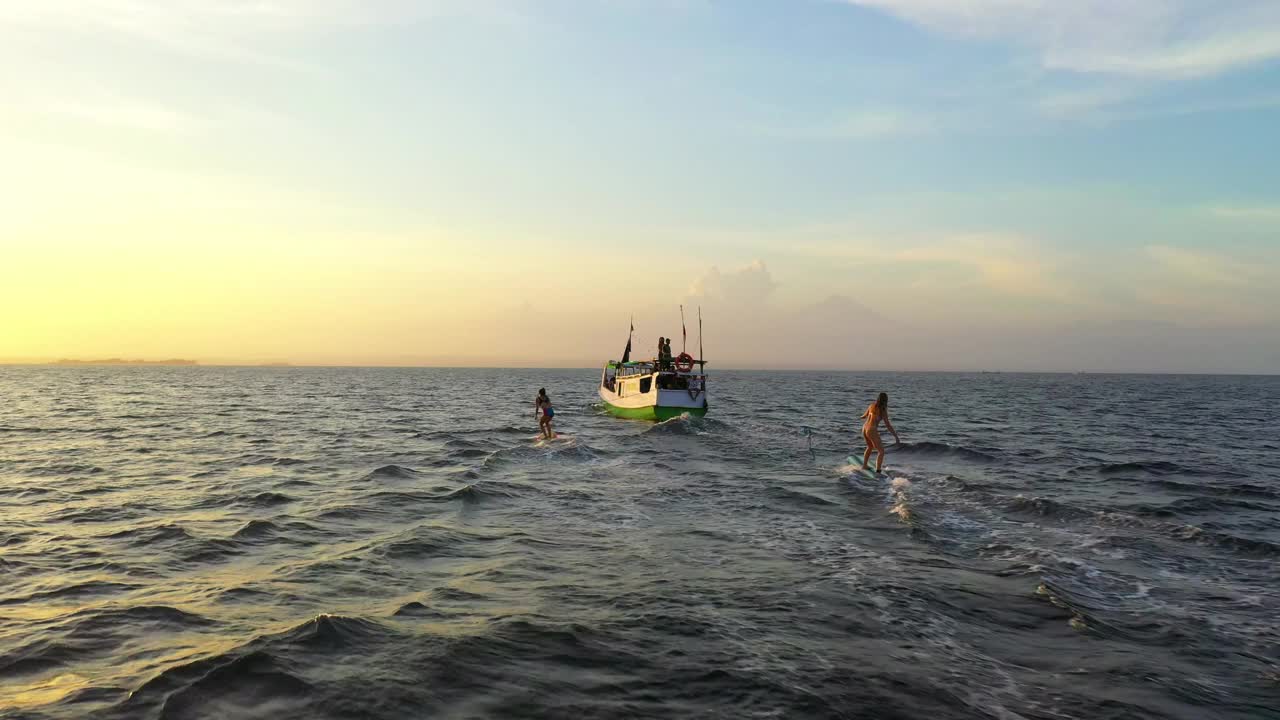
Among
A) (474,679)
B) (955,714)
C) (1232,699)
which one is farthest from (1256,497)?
(474,679)

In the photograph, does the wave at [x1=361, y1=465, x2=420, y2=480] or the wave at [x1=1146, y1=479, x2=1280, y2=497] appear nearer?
the wave at [x1=1146, y1=479, x2=1280, y2=497]

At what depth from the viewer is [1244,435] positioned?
42.5 m

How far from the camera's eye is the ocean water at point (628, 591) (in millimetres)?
7379

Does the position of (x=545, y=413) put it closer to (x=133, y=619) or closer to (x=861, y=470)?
(x=861, y=470)

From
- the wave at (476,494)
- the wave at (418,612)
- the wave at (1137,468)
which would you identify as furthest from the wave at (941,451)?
the wave at (418,612)

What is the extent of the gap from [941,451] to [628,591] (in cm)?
2427

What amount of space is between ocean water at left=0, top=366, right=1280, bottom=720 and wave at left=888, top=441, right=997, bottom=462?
405cm

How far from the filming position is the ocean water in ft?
24.2

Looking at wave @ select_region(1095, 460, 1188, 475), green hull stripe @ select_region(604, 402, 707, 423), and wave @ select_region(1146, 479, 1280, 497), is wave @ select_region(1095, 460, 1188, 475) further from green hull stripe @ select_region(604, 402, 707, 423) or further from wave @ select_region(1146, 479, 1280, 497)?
green hull stripe @ select_region(604, 402, 707, 423)

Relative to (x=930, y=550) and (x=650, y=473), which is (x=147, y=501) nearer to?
(x=650, y=473)

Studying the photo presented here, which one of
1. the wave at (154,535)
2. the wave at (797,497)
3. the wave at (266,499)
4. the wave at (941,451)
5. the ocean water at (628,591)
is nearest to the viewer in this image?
the ocean water at (628,591)

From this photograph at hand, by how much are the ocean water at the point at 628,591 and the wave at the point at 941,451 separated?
4.05 metres

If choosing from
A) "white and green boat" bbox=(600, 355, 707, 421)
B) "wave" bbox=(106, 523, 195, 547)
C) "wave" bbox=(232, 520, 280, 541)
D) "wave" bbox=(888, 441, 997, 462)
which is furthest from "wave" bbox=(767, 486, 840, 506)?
"white and green boat" bbox=(600, 355, 707, 421)

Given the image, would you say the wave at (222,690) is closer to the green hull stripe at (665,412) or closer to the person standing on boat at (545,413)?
the person standing on boat at (545,413)
